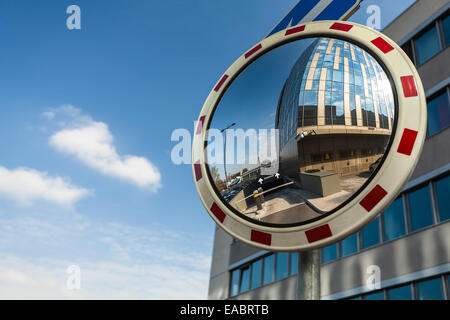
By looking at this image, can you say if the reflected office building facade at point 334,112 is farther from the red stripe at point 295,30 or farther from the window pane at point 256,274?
the window pane at point 256,274

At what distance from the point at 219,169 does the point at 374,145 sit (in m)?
0.60

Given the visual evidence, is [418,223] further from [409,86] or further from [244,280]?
[409,86]

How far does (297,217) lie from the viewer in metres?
0.97

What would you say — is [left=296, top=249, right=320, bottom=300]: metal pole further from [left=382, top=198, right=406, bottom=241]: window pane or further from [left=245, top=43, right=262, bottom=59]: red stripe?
[left=382, top=198, right=406, bottom=241]: window pane

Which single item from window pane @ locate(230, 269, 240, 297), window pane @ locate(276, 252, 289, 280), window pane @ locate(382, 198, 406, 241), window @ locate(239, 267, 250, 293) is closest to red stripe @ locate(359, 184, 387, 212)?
window pane @ locate(382, 198, 406, 241)

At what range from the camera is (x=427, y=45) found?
403 inches

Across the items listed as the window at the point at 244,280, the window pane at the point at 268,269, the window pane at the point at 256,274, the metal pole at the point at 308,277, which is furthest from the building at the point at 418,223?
the metal pole at the point at 308,277

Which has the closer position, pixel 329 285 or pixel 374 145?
pixel 374 145

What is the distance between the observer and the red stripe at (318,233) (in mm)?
906

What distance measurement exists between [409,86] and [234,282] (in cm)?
1609

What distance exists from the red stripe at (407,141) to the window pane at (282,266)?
12.5 meters
